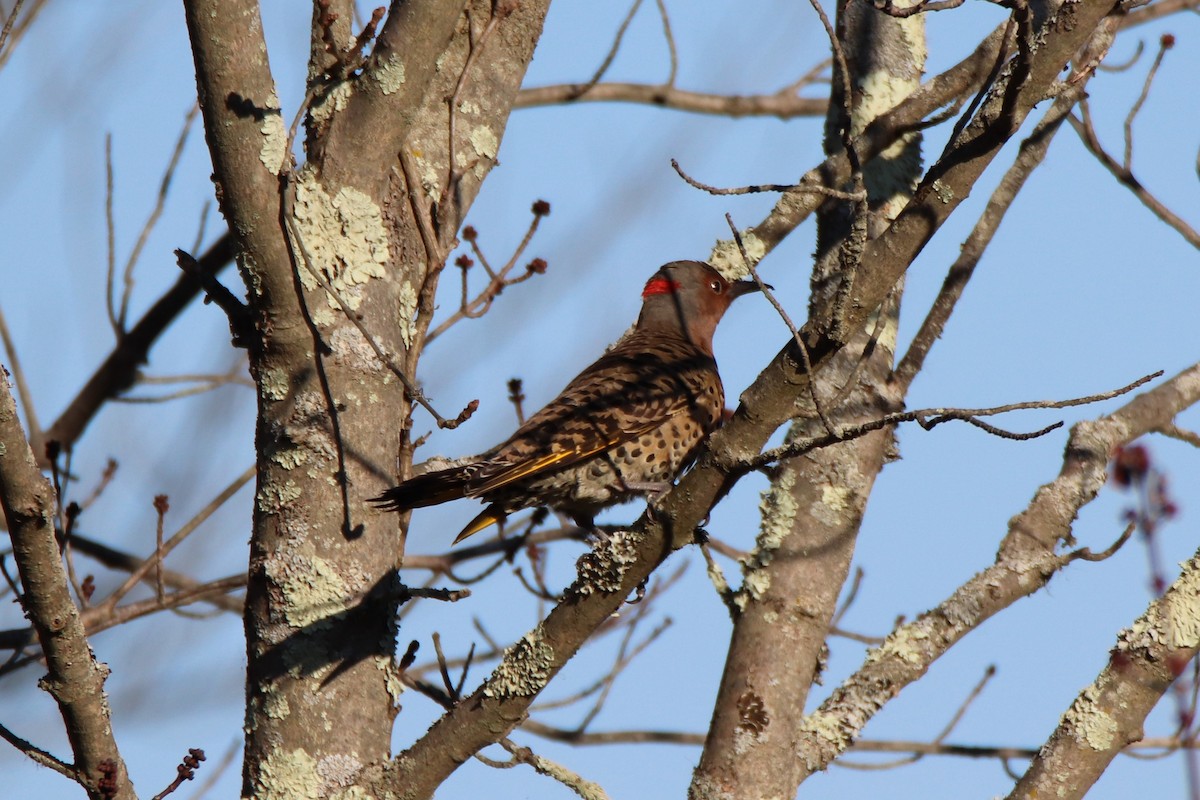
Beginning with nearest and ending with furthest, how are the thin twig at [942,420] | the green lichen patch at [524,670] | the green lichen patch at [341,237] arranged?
the thin twig at [942,420] → the green lichen patch at [524,670] → the green lichen patch at [341,237]

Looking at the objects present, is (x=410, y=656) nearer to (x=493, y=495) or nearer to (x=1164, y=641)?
(x=493, y=495)

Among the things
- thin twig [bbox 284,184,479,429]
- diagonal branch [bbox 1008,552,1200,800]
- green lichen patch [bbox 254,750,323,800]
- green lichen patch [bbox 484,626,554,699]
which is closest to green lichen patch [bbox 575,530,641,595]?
green lichen patch [bbox 484,626,554,699]

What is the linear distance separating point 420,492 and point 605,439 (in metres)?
1.22

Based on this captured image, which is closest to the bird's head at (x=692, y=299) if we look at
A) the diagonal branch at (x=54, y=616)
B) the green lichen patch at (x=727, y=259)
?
the green lichen patch at (x=727, y=259)

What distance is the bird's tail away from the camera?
3490mm

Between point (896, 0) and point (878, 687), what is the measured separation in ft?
7.92

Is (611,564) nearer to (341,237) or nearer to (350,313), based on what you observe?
(350,313)

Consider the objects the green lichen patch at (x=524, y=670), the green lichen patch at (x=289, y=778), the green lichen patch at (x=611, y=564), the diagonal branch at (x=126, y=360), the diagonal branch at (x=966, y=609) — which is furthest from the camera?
the diagonal branch at (x=126, y=360)

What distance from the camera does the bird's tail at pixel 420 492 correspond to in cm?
349

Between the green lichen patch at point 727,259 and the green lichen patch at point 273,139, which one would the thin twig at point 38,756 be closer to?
the green lichen patch at point 273,139

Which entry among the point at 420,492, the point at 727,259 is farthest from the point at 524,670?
the point at 727,259

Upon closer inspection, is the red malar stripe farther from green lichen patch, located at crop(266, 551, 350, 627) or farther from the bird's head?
green lichen patch, located at crop(266, 551, 350, 627)

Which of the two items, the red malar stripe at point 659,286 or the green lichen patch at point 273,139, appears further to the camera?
the red malar stripe at point 659,286

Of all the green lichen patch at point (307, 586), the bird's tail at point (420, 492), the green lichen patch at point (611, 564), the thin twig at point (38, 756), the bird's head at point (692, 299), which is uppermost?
the bird's head at point (692, 299)
